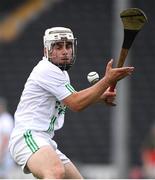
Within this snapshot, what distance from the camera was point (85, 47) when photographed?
18922 mm

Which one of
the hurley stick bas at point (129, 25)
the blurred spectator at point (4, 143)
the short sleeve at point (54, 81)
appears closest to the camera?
the hurley stick bas at point (129, 25)

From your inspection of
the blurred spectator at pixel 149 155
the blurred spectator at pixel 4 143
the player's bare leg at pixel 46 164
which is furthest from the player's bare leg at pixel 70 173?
the blurred spectator at pixel 149 155

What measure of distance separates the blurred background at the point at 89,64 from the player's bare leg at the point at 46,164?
10292 mm

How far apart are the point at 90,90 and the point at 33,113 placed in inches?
23.7

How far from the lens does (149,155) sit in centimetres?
1706

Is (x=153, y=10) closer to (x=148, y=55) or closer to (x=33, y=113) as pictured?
(x=148, y=55)

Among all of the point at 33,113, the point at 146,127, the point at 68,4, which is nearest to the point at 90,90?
the point at 33,113

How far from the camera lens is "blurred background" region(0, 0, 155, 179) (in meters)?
17.9

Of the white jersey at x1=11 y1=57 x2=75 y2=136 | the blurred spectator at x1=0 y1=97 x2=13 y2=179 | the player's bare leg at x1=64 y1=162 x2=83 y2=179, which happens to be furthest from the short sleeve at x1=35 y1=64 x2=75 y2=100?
the blurred spectator at x1=0 y1=97 x2=13 y2=179

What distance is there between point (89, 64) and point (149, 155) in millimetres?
2623

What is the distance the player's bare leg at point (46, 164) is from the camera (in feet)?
22.2

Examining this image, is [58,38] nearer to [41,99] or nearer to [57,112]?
[41,99]

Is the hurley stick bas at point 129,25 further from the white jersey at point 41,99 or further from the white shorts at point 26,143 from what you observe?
the white shorts at point 26,143

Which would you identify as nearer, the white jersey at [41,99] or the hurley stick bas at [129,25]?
the hurley stick bas at [129,25]
